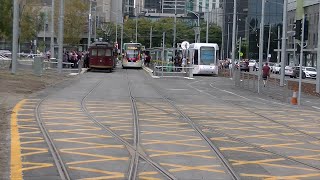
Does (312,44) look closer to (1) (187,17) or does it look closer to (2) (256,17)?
(2) (256,17)

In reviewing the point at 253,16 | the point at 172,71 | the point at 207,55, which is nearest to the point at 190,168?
the point at 172,71

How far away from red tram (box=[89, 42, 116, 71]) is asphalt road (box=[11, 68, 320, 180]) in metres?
36.5

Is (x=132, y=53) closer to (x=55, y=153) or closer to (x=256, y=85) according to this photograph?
(x=256, y=85)

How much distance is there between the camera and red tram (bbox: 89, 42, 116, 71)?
5841 centimetres

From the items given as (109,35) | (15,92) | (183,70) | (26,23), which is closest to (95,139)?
(15,92)

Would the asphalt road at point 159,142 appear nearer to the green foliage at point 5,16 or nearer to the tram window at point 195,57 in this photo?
the green foliage at point 5,16

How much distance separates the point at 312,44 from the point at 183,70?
30.9 m

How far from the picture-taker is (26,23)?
59.8m

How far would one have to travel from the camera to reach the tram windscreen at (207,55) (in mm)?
56094

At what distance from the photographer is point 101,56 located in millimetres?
58219

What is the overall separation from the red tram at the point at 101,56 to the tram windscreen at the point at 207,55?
8855mm

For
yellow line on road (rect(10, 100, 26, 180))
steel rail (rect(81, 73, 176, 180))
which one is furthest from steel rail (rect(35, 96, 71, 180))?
steel rail (rect(81, 73, 176, 180))

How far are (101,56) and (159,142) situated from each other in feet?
150

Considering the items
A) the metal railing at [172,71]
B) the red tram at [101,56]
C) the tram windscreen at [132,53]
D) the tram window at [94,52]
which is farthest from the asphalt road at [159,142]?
the tram windscreen at [132,53]
